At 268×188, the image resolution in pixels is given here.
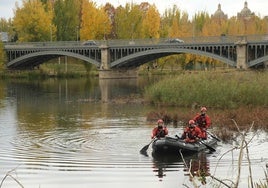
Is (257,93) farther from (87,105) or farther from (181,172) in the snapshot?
(181,172)

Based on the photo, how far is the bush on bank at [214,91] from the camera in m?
36.3

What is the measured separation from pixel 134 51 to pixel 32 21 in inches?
1070

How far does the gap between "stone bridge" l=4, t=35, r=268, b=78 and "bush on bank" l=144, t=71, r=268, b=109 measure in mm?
27217

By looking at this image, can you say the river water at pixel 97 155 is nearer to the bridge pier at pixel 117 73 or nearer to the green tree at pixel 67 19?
the bridge pier at pixel 117 73

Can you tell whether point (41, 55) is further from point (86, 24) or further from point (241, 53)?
point (241, 53)

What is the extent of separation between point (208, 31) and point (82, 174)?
88.9 meters

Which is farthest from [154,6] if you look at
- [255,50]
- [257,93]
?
[257,93]

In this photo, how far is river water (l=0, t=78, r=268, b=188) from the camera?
1759cm

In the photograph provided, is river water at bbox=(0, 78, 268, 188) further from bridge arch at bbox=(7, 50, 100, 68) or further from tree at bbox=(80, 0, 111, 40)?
tree at bbox=(80, 0, 111, 40)

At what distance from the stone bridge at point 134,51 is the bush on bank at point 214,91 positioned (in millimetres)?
27217

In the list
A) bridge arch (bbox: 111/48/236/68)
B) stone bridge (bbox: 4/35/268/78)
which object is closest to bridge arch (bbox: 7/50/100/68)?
stone bridge (bbox: 4/35/268/78)

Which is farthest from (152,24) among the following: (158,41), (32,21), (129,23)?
(158,41)

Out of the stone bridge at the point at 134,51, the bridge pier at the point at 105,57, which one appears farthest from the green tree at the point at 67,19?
the bridge pier at the point at 105,57

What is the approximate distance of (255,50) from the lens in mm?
70375
